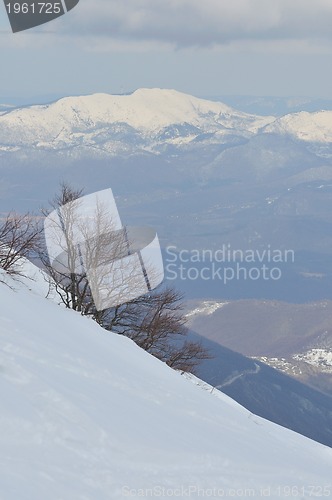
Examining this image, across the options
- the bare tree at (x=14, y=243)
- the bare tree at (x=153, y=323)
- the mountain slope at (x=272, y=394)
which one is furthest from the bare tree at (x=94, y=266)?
the mountain slope at (x=272, y=394)

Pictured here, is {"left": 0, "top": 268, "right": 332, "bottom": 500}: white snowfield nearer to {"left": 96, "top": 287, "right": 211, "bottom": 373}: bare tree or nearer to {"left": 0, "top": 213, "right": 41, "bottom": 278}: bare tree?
{"left": 0, "top": 213, "right": 41, "bottom": 278}: bare tree

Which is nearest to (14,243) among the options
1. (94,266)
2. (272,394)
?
(94,266)

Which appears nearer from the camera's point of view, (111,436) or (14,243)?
(111,436)

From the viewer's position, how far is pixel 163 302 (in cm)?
2359

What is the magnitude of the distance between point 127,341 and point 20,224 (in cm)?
492

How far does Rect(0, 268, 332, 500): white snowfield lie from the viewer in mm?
6781

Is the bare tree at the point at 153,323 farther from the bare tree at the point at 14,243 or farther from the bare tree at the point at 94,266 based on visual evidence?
the bare tree at the point at 14,243

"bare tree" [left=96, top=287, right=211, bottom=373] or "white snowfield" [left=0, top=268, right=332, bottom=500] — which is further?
"bare tree" [left=96, top=287, right=211, bottom=373]

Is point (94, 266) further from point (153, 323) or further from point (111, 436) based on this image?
point (111, 436)

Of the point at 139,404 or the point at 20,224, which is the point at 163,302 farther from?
the point at 139,404

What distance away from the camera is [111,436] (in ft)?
26.5

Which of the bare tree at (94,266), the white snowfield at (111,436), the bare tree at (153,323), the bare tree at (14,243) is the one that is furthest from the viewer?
the bare tree at (153,323)

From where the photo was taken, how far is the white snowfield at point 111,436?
22.2 feet

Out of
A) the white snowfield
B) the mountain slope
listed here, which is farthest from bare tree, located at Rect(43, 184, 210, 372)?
the mountain slope
